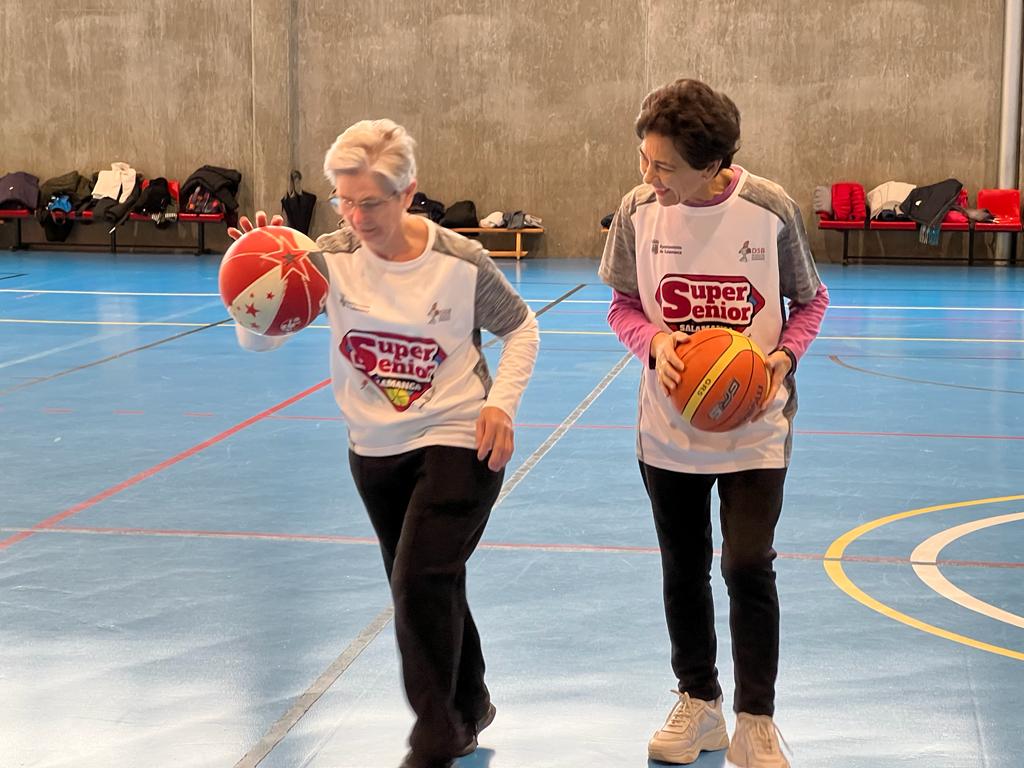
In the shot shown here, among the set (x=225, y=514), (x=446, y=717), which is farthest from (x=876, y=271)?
(x=446, y=717)

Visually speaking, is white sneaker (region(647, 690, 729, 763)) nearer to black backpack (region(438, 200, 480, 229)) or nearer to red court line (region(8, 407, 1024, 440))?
Answer: red court line (region(8, 407, 1024, 440))

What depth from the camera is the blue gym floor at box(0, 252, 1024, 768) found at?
360cm

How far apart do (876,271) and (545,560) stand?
516 inches

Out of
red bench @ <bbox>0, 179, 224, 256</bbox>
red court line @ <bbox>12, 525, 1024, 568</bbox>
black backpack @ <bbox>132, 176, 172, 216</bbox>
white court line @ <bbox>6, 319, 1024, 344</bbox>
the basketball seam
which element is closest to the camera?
the basketball seam

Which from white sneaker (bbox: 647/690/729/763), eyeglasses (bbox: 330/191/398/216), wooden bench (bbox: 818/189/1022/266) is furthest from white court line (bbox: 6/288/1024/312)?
eyeglasses (bbox: 330/191/398/216)

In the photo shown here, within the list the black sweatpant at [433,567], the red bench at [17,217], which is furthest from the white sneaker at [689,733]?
the red bench at [17,217]

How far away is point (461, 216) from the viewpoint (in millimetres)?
18641

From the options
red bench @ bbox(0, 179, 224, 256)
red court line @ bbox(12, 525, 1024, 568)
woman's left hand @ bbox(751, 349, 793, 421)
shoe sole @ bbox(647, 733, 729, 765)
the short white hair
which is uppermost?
the short white hair

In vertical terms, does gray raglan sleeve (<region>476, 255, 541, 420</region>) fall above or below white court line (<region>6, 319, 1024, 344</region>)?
above

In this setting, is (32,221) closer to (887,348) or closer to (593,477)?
(887,348)

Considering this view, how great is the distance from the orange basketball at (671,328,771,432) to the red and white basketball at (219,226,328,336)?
0.88 m

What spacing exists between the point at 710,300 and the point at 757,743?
1.07 metres

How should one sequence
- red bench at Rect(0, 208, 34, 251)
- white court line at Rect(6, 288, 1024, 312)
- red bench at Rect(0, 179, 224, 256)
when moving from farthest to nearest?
red bench at Rect(0, 208, 34, 251), red bench at Rect(0, 179, 224, 256), white court line at Rect(6, 288, 1024, 312)

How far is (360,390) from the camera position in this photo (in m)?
3.24
